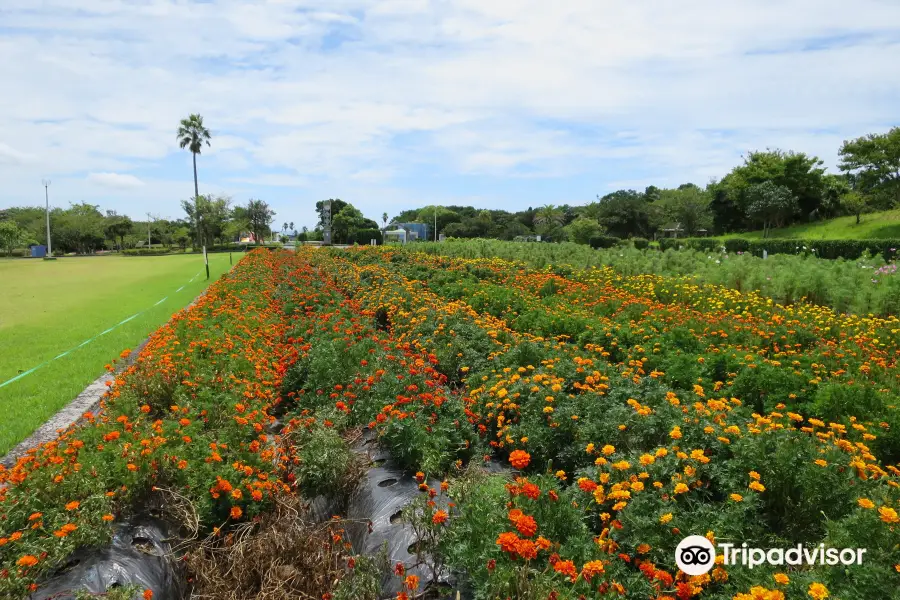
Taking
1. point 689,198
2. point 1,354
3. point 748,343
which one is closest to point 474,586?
point 748,343

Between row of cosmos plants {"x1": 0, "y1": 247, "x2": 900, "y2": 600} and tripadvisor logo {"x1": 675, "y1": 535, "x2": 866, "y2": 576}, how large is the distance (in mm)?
42

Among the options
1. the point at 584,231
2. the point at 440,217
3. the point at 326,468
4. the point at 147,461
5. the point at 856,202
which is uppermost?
the point at 440,217

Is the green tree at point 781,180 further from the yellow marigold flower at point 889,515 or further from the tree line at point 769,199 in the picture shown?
the yellow marigold flower at point 889,515

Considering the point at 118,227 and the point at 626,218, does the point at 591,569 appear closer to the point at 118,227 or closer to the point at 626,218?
the point at 626,218

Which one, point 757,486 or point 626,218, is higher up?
point 626,218

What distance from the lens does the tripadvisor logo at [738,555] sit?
95.7 inches

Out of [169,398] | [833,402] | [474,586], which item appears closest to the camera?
[474,586]

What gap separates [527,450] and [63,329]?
484 inches

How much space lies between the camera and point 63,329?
38.6ft

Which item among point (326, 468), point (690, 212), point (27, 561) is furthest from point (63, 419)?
point (690, 212)

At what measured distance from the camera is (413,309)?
822 cm

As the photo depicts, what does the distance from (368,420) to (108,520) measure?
208 centimetres

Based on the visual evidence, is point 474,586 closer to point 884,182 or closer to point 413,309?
point 413,309

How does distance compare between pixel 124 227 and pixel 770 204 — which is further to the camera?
pixel 124 227
